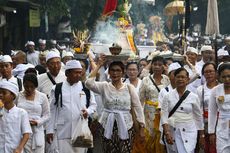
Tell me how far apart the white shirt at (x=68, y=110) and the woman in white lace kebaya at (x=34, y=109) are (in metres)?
0.19

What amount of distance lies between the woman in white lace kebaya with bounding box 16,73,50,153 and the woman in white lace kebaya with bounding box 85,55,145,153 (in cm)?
73

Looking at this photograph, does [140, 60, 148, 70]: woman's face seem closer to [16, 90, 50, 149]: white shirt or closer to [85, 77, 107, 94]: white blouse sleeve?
[85, 77, 107, 94]: white blouse sleeve

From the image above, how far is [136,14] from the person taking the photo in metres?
44.7

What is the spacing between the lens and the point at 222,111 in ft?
32.3

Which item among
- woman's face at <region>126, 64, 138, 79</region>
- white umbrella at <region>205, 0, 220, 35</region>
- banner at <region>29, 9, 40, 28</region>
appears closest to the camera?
woman's face at <region>126, 64, 138, 79</region>

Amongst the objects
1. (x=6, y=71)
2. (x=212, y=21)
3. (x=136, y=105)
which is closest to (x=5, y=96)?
(x=136, y=105)

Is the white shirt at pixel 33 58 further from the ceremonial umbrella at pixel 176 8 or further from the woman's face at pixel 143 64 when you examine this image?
the ceremonial umbrella at pixel 176 8

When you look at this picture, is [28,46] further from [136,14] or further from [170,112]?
[136,14]

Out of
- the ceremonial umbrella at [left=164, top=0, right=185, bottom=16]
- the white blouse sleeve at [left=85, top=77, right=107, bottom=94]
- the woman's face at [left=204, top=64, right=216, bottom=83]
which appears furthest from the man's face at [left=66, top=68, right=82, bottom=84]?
the ceremonial umbrella at [left=164, top=0, right=185, bottom=16]

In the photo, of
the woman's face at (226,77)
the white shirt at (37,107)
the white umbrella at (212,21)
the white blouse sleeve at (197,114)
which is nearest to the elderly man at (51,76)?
the white shirt at (37,107)

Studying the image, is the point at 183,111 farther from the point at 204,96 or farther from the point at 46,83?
the point at 46,83

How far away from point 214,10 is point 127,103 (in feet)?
20.7

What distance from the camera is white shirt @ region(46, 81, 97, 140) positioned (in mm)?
10250

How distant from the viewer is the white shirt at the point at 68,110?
10250 millimetres
